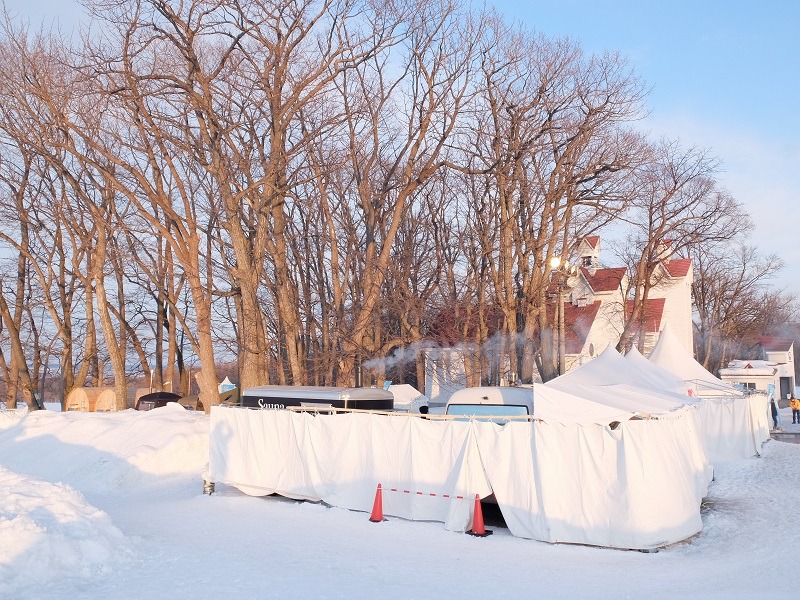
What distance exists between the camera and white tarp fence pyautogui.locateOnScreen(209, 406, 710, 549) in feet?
40.6

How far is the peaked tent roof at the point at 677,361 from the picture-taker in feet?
120

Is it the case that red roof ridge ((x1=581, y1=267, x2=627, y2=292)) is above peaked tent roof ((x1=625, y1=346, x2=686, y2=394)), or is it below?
above

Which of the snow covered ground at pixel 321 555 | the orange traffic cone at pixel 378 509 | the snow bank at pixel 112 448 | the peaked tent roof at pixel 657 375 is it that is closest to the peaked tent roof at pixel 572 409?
the snow covered ground at pixel 321 555

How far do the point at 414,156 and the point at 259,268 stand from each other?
7.72 m

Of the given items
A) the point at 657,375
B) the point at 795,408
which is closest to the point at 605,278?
the point at 795,408

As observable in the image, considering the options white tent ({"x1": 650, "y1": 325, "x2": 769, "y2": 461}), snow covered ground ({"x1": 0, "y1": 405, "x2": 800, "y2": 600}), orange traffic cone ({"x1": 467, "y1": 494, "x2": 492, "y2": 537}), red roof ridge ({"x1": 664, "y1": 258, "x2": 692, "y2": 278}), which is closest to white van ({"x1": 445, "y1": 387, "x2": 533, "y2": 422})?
snow covered ground ({"x1": 0, "y1": 405, "x2": 800, "y2": 600})

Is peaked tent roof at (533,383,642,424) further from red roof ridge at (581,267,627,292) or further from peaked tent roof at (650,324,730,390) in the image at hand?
red roof ridge at (581,267,627,292)

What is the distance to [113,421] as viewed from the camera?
2450cm

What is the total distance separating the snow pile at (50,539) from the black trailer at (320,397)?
7016 mm

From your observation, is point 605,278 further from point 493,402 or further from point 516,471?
point 516,471

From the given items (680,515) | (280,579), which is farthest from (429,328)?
(280,579)

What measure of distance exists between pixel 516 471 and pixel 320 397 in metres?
6.95

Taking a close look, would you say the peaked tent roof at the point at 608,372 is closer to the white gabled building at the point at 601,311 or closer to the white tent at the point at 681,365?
the white tent at the point at 681,365

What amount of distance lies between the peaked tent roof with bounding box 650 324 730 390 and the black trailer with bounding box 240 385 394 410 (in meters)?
20.7
